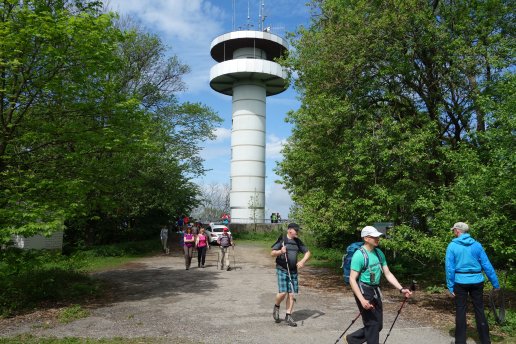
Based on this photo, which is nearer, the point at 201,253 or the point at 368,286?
the point at 368,286

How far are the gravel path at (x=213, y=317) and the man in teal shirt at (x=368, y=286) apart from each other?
1.85 meters

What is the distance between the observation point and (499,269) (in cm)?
1006

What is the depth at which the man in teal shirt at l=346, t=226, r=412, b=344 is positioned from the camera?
17.2ft

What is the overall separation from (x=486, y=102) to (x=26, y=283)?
12.0 m

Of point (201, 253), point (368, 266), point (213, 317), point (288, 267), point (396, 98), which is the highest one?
point (396, 98)

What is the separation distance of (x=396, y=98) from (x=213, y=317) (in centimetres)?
905

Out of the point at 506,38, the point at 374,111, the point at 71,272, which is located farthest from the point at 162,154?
the point at 506,38

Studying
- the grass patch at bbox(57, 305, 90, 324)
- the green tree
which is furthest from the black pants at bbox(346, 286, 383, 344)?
the green tree

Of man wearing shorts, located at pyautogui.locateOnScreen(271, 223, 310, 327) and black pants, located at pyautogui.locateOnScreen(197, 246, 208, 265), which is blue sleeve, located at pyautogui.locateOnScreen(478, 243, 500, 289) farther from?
black pants, located at pyautogui.locateOnScreen(197, 246, 208, 265)

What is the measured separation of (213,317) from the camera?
8602mm

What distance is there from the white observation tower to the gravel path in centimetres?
2780

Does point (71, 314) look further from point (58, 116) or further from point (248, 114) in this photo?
point (248, 114)

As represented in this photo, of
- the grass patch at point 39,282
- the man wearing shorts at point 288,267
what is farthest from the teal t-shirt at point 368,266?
the grass patch at point 39,282

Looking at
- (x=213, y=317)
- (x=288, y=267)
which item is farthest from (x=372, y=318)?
(x=213, y=317)
